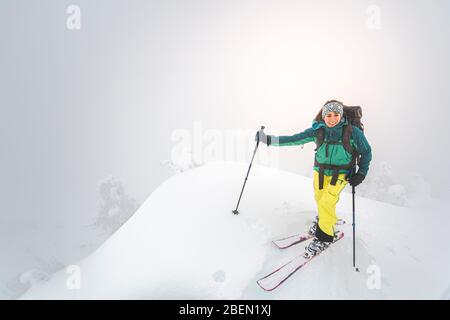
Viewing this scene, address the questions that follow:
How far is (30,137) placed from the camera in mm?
157000

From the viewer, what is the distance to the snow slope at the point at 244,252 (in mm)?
4355

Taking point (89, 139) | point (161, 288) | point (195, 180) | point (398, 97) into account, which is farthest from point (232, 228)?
point (89, 139)

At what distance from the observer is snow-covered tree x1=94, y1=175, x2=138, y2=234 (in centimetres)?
2594

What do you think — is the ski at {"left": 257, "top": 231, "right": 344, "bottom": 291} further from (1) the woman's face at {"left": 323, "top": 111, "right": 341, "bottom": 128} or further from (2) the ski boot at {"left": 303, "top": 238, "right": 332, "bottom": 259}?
(1) the woman's face at {"left": 323, "top": 111, "right": 341, "bottom": 128}

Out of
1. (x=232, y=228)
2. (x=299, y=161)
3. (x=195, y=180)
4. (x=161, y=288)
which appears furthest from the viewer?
(x=299, y=161)

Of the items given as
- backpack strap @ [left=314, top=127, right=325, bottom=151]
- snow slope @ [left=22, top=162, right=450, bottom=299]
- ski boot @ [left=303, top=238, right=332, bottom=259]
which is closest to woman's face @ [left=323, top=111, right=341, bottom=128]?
backpack strap @ [left=314, top=127, right=325, bottom=151]

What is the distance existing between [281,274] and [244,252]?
0.92 metres

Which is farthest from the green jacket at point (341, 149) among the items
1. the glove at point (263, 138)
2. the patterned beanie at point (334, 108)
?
the glove at point (263, 138)

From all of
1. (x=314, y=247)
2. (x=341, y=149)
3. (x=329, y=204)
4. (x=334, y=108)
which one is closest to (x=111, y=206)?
(x=314, y=247)

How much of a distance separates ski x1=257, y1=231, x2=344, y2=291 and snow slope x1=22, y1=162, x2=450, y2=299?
0.33ft

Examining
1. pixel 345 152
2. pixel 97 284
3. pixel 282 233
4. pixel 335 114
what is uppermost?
pixel 335 114

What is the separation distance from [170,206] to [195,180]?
1.45m
